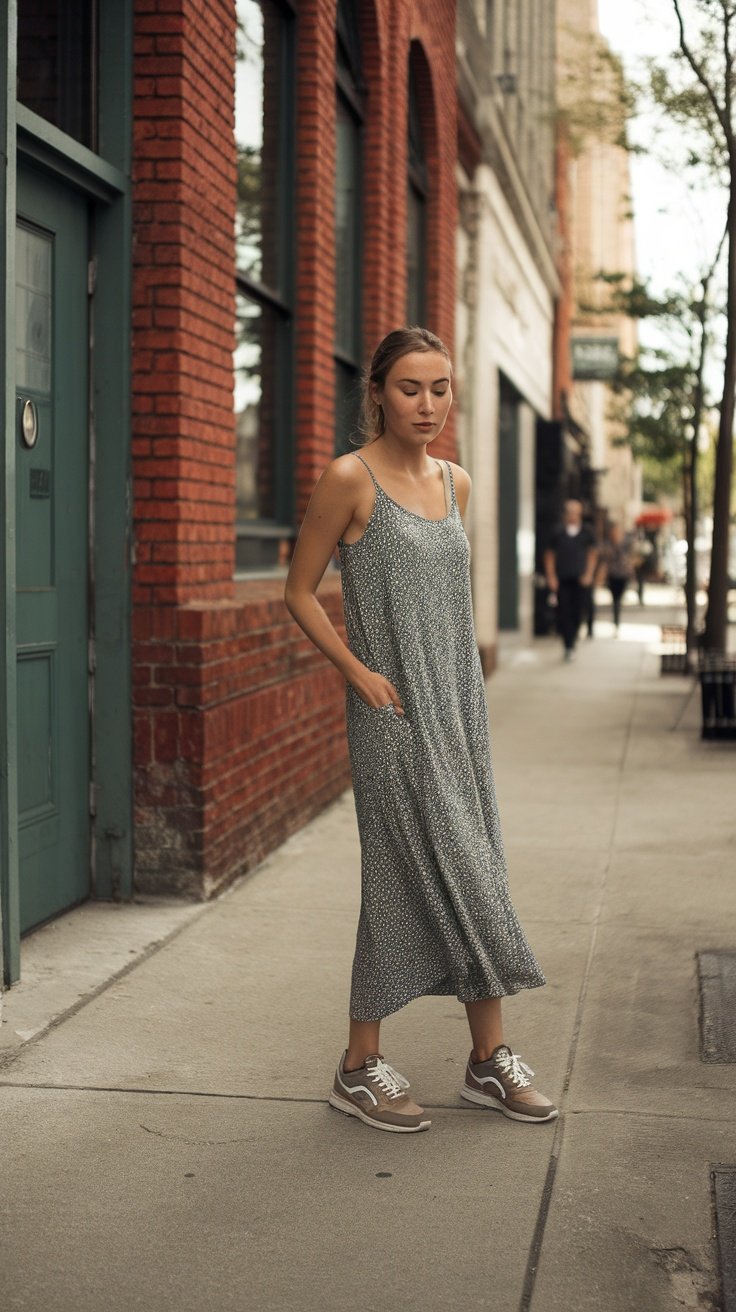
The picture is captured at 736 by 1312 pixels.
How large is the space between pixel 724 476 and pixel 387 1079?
10809 mm

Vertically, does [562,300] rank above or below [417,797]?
above

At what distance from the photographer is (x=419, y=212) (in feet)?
46.2

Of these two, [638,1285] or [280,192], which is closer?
[638,1285]

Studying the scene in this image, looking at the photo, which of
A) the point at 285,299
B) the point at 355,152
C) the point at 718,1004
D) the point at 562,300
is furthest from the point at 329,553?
the point at 562,300

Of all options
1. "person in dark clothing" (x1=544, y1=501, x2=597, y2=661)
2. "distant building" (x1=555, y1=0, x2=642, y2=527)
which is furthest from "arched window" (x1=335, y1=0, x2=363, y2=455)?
"person in dark clothing" (x1=544, y1=501, x2=597, y2=661)

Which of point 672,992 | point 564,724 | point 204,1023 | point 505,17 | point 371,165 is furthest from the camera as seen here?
point 505,17

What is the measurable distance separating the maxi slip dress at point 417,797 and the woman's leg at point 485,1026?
97mm

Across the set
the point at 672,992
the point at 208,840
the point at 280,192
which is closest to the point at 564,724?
the point at 280,192

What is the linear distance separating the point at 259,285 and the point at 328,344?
1077 mm

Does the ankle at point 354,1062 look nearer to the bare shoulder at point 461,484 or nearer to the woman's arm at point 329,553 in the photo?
the woman's arm at point 329,553

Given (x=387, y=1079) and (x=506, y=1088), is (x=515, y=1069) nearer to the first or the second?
(x=506, y=1088)

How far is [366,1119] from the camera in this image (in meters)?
4.25

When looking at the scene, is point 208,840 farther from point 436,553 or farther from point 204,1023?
point 436,553

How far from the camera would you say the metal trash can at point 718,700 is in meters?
12.3
